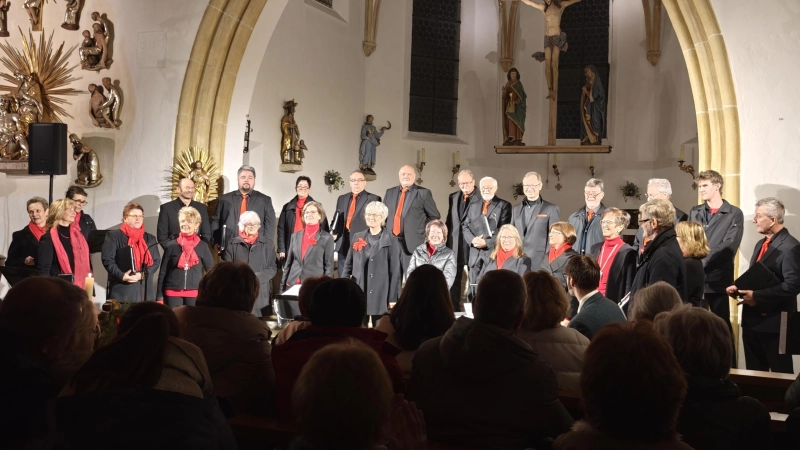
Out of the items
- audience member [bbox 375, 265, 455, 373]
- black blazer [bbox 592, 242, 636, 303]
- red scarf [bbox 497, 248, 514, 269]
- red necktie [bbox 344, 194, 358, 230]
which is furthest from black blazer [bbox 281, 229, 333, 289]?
audience member [bbox 375, 265, 455, 373]

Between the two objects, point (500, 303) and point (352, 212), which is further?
point (352, 212)

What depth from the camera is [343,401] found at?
5.66ft

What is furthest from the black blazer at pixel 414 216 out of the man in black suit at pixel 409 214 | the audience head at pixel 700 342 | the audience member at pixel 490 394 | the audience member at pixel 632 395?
the audience member at pixel 632 395

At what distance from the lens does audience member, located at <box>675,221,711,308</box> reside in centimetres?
563

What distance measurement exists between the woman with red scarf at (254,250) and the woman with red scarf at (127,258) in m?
0.86

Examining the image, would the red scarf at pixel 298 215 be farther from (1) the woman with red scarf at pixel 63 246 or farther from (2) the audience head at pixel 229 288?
(2) the audience head at pixel 229 288

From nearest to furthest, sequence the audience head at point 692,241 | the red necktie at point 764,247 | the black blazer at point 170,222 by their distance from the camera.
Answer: the audience head at point 692,241 → the red necktie at point 764,247 → the black blazer at point 170,222

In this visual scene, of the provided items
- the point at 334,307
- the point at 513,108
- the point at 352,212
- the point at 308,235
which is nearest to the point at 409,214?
the point at 352,212

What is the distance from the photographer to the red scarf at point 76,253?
7746 millimetres

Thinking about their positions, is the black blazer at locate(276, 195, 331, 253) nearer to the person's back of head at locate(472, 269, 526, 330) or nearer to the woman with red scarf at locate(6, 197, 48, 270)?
the woman with red scarf at locate(6, 197, 48, 270)

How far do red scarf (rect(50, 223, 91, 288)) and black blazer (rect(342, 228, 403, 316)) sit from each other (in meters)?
2.78

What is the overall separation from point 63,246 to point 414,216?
12.0ft

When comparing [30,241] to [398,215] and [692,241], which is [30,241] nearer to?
[398,215]

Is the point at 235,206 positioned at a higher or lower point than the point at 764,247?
higher
